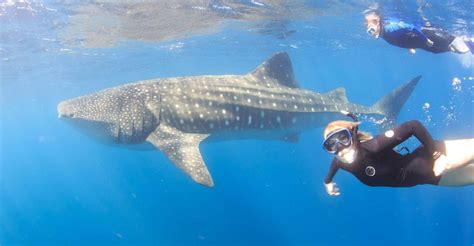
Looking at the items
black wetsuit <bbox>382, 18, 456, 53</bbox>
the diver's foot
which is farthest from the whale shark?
black wetsuit <bbox>382, 18, 456, 53</bbox>

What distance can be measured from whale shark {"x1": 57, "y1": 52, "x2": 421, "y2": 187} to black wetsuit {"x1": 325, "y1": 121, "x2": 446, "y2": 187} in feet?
12.4

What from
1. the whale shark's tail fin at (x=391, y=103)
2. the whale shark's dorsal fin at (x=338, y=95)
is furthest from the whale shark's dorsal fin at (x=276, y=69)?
the whale shark's tail fin at (x=391, y=103)

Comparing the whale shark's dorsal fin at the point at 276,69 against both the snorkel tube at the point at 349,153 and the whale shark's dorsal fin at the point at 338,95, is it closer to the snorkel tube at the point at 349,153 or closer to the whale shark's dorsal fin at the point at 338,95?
the whale shark's dorsal fin at the point at 338,95

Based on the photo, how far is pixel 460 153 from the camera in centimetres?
540

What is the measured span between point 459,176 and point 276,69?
7214mm

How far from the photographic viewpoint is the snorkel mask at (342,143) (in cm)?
511

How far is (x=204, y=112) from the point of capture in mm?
10789

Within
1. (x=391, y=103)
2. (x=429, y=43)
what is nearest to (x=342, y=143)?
(x=429, y=43)

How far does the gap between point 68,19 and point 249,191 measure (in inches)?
898

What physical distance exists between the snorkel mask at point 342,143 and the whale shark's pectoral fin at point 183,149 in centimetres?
334

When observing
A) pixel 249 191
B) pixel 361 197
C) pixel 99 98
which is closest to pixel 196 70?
pixel 249 191

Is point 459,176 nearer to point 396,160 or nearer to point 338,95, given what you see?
point 396,160

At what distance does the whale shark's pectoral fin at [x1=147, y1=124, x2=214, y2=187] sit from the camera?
27.5 ft

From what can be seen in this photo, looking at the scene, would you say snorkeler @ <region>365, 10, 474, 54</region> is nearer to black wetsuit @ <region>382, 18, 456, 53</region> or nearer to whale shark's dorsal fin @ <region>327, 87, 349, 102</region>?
black wetsuit @ <region>382, 18, 456, 53</region>
